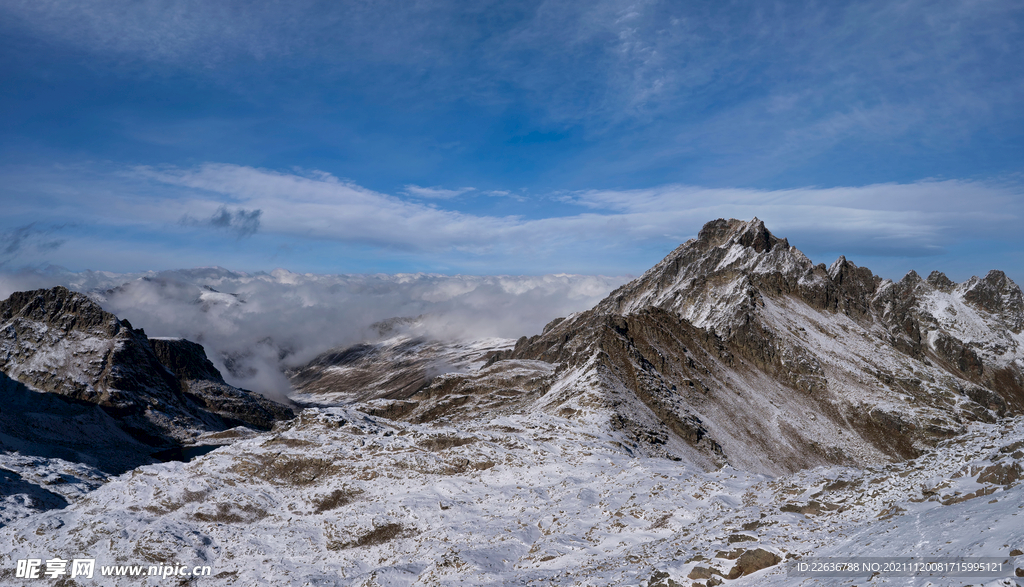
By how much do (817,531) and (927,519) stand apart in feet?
18.0

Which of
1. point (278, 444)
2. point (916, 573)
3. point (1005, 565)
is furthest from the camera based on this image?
point (278, 444)

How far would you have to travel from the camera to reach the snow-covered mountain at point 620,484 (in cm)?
2541

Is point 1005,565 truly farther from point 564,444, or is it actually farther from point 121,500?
point 121,500

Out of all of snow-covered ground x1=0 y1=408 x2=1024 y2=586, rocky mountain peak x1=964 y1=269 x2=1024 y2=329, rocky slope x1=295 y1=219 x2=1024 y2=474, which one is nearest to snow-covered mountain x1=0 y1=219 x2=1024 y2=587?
snow-covered ground x1=0 y1=408 x2=1024 y2=586

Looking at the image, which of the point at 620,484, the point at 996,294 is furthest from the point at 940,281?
the point at 620,484

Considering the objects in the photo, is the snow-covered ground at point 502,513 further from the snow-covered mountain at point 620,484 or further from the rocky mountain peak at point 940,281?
the rocky mountain peak at point 940,281

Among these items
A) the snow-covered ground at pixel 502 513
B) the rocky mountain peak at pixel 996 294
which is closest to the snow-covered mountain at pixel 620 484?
the snow-covered ground at pixel 502 513

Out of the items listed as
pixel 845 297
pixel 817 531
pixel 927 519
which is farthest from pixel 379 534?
pixel 845 297

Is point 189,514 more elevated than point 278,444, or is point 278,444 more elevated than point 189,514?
point 278,444

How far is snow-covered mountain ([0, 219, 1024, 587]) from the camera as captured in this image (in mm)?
25406

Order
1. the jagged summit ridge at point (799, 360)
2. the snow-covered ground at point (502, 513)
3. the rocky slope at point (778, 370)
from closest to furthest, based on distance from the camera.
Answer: the snow-covered ground at point (502, 513), the rocky slope at point (778, 370), the jagged summit ridge at point (799, 360)

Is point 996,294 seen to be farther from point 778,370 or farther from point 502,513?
point 502,513

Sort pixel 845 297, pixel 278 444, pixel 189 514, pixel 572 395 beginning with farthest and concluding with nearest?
pixel 845 297, pixel 572 395, pixel 278 444, pixel 189 514

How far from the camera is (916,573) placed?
17109 millimetres
